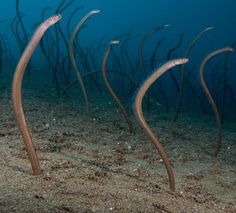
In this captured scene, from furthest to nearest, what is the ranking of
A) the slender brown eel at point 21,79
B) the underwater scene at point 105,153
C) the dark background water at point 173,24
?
the dark background water at point 173,24 < the underwater scene at point 105,153 < the slender brown eel at point 21,79

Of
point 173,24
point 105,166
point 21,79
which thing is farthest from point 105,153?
point 173,24

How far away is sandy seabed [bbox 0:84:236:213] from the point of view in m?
2.98

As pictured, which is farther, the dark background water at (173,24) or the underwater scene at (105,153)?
the dark background water at (173,24)

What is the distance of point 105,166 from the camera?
3.98 metres

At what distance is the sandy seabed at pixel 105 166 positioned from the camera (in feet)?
9.77

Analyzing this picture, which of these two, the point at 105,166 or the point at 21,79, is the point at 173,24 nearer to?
the point at 105,166

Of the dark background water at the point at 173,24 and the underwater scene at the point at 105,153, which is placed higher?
the underwater scene at the point at 105,153

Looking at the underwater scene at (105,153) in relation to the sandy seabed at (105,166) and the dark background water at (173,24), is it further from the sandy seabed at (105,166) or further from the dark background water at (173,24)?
the dark background water at (173,24)

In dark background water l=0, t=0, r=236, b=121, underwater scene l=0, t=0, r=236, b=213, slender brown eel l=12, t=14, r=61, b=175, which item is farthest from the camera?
dark background water l=0, t=0, r=236, b=121

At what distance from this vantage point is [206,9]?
53812 mm

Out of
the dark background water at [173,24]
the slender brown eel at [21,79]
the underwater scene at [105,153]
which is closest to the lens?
the slender brown eel at [21,79]

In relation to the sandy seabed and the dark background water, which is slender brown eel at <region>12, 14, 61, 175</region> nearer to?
the sandy seabed

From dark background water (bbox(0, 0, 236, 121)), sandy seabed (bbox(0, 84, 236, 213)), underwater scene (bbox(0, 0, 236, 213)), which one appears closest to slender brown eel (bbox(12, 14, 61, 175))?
underwater scene (bbox(0, 0, 236, 213))

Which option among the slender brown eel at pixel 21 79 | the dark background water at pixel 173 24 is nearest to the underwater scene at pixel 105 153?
the slender brown eel at pixel 21 79
